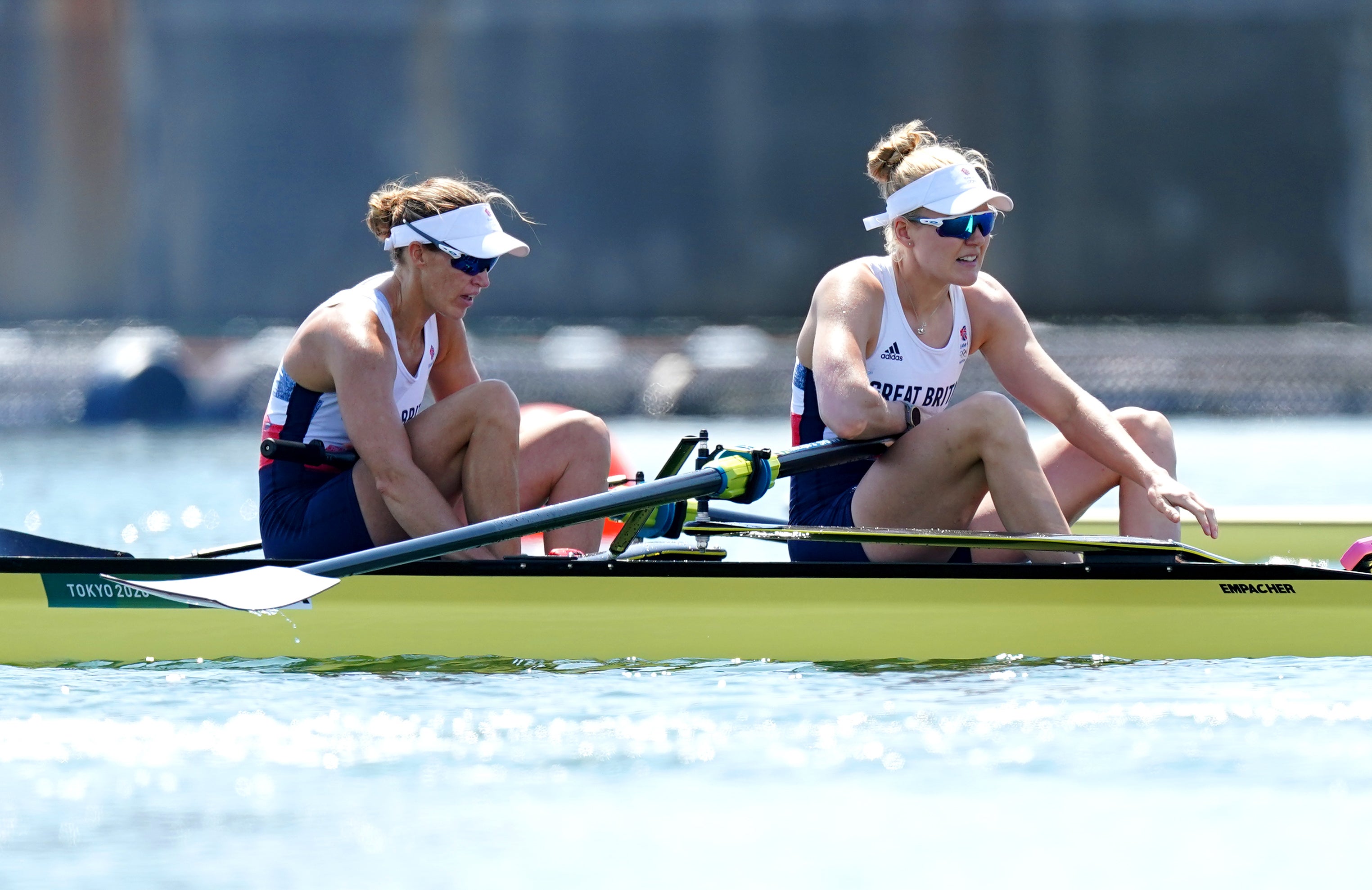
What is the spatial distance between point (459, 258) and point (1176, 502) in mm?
2137

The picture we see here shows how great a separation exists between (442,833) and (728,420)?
13054 millimetres

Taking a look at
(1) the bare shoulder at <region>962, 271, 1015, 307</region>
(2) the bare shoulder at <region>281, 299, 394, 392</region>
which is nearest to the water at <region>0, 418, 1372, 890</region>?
(2) the bare shoulder at <region>281, 299, 394, 392</region>

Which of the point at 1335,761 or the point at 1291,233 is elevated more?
the point at 1291,233

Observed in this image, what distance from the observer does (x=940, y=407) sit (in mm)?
5215

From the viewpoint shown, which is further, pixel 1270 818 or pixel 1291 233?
pixel 1291 233

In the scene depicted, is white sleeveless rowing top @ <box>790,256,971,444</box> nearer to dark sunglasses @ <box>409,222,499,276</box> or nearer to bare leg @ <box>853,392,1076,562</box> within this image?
bare leg @ <box>853,392,1076,562</box>

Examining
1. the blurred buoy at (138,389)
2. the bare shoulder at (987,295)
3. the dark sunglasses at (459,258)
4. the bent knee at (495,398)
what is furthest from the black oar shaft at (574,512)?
the blurred buoy at (138,389)

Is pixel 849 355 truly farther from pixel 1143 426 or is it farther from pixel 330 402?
pixel 330 402

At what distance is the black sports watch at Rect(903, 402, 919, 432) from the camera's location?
4934 millimetres

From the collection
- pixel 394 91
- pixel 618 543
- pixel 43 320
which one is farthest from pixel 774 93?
pixel 618 543

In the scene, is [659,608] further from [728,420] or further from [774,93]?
[774,93]

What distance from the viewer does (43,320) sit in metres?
21.2

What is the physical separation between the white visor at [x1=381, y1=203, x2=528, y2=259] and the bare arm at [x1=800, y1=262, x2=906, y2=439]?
2.97 feet

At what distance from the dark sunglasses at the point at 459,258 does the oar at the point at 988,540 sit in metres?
1.14
